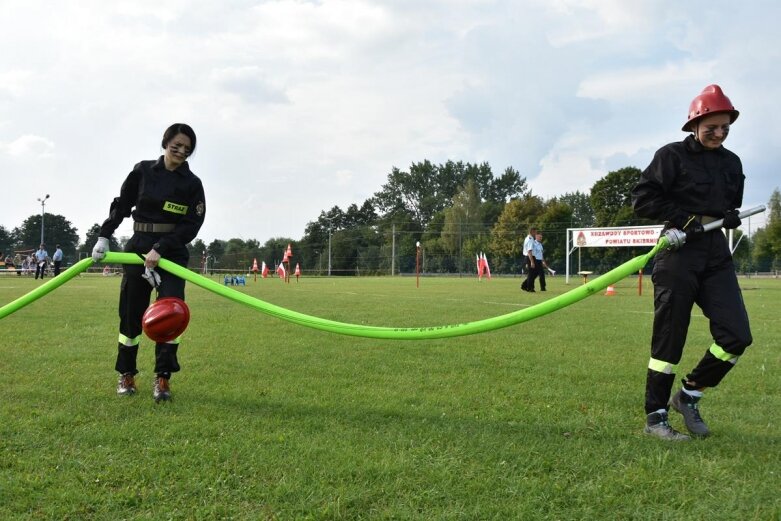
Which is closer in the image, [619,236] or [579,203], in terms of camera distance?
[619,236]

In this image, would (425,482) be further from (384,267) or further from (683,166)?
(384,267)

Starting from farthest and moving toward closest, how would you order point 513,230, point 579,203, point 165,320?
point 579,203 → point 513,230 → point 165,320

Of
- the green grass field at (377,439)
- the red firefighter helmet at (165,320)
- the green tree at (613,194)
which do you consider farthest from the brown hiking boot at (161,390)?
the green tree at (613,194)

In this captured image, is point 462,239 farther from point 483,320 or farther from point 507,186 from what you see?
point 483,320

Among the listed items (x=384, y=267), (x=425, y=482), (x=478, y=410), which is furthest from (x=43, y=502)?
(x=384, y=267)

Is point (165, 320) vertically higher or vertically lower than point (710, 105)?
lower

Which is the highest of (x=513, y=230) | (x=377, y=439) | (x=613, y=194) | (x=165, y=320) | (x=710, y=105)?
(x=613, y=194)

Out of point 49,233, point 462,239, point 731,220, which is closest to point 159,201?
point 731,220

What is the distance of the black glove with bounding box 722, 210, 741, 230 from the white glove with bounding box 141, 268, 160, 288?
4.27m

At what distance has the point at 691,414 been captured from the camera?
3.84 m

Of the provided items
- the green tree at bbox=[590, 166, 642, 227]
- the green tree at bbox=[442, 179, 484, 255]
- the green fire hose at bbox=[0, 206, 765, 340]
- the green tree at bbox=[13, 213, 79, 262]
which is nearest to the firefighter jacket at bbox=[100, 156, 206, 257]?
the green fire hose at bbox=[0, 206, 765, 340]

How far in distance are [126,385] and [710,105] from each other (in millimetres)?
4921

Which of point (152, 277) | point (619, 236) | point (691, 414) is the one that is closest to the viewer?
point (691, 414)

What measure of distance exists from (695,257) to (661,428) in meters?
1.15
